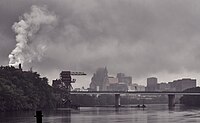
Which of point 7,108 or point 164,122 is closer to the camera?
point 164,122

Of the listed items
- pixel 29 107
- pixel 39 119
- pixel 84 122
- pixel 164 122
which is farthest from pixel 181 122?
pixel 29 107

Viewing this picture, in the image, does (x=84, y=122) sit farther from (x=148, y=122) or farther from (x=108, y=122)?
(x=148, y=122)

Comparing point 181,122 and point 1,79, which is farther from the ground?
point 1,79

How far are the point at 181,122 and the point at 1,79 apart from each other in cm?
9610

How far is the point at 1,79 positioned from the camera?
19012 cm

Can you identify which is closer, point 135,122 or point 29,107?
point 135,122

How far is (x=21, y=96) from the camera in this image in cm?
18888

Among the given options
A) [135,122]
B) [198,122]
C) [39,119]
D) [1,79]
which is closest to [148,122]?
[135,122]

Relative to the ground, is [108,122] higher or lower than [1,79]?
lower

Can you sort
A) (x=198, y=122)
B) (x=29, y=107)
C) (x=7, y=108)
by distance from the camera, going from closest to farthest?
(x=198, y=122)
(x=7, y=108)
(x=29, y=107)

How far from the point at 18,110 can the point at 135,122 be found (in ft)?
257

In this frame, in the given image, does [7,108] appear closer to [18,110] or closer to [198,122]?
[18,110]

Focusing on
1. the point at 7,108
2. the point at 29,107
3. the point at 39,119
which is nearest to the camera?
the point at 39,119

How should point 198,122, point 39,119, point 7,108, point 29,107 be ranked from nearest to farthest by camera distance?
point 39,119 < point 198,122 < point 7,108 < point 29,107
